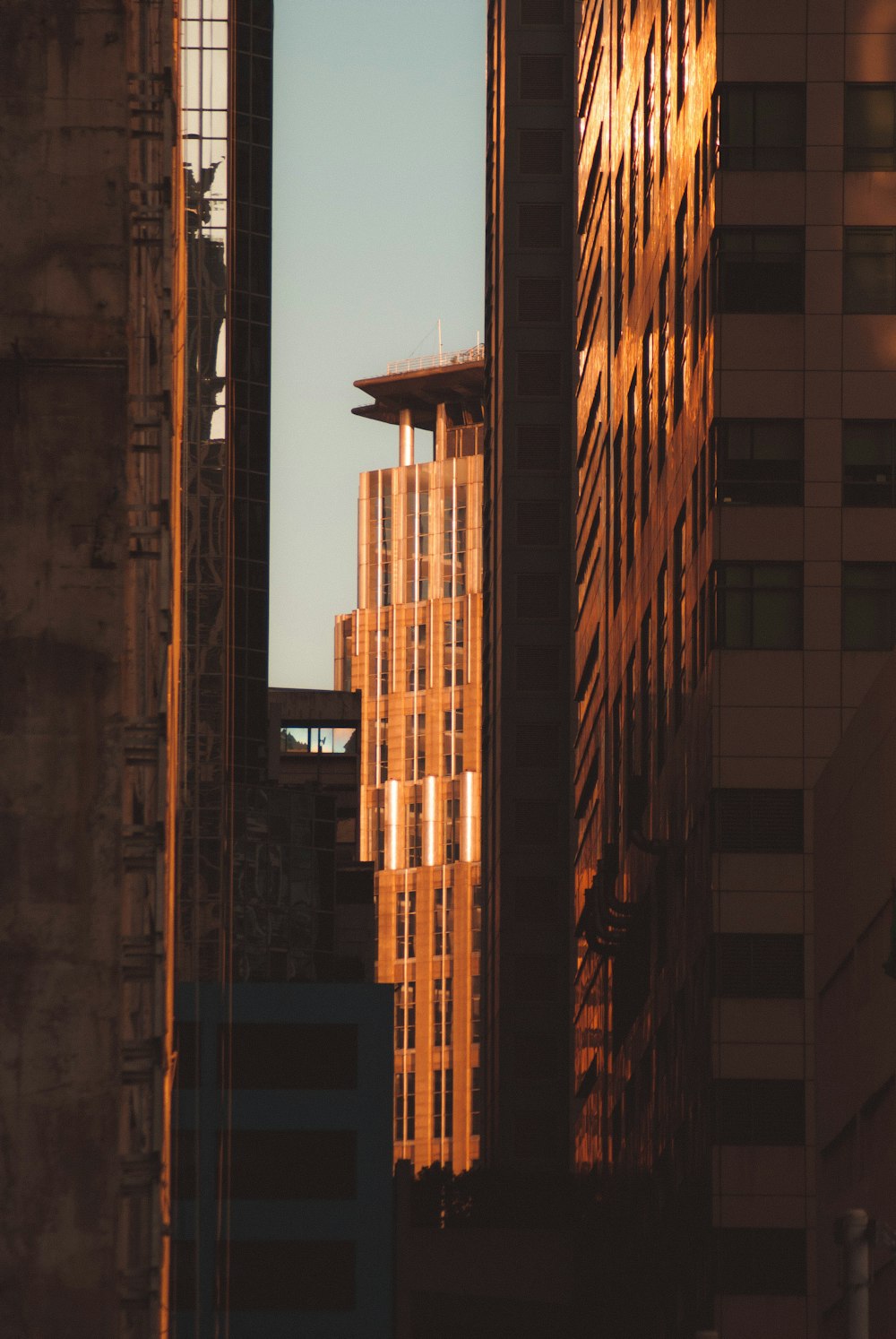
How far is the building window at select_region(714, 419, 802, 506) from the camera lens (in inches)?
2621

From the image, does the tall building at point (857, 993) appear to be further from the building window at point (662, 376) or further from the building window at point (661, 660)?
the building window at point (662, 376)

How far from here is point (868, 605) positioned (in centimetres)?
6600

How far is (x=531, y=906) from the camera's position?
153250 mm

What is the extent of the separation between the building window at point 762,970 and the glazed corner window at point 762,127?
20.2m

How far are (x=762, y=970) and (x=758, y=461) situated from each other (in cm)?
1314

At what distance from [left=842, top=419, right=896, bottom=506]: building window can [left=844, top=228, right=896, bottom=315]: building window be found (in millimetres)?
3155

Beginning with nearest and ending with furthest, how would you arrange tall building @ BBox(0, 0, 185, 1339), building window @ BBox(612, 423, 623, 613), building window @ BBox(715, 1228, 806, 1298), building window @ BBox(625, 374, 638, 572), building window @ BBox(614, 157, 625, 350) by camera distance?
tall building @ BBox(0, 0, 185, 1339) < building window @ BBox(715, 1228, 806, 1298) < building window @ BBox(625, 374, 638, 572) < building window @ BBox(612, 423, 623, 613) < building window @ BBox(614, 157, 625, 350)

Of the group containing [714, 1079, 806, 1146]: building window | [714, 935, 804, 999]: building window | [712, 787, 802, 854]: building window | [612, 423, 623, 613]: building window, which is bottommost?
[714, 1079, 806, 1146]: building window

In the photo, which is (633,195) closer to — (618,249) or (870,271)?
(618,249)

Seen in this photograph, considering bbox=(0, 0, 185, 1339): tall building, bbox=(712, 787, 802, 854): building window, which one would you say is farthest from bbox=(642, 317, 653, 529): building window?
bbox=(0, 0, 185, 1339): tall building

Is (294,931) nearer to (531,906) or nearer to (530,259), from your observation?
(531,906)

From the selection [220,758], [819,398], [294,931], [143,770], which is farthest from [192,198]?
[143,770]

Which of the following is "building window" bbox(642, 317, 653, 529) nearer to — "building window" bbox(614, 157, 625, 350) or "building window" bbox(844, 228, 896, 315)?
"building window" bbox(614, 157, 625, 350)

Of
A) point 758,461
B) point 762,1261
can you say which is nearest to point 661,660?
point 758,461
